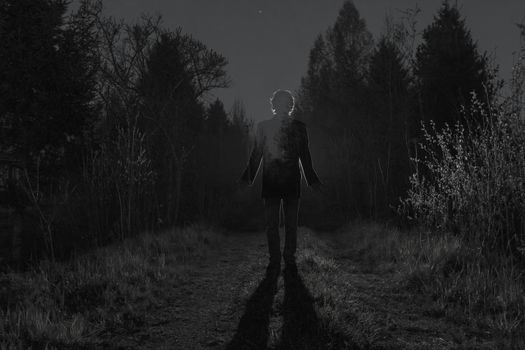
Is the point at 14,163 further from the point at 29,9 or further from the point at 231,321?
the point at 231,321

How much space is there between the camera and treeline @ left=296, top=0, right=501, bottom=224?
1093 cm

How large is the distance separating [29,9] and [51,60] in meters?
1.30

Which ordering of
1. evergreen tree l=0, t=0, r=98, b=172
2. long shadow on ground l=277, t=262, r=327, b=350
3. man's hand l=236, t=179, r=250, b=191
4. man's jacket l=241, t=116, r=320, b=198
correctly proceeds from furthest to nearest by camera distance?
1. evergreen tree l=0, t=0, r=98, b=172
2. man's hand l=236, t=179, r=250, b=191
3. man's jacket l=241, t=116, r=320, b=198
4. long shadow on ground l=277, t=262, r=327, b=350

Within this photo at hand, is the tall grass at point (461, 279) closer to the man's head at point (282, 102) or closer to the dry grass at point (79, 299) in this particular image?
the man's head at point (282, 102)

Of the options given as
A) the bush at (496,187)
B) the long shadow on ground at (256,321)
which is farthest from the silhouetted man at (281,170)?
the bush at (496,187)

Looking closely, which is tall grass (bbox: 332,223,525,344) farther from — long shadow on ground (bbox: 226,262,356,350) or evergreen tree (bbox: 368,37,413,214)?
evergreen tree (bbox: 368,37,413,214)

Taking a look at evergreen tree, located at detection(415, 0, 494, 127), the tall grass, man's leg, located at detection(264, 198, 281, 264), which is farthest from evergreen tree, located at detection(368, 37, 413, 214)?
man's leg, located at detection(264, 198, 281, 264)

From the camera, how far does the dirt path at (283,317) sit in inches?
104

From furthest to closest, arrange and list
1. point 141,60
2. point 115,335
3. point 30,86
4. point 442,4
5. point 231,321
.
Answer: point 442,4, point 141,60, point 30,86, point 231,321, point 115,335

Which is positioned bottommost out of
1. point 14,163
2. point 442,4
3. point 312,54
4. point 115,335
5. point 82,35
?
point 115,335

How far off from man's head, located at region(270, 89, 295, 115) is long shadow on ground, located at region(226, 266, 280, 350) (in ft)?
6.70

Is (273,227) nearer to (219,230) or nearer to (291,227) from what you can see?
(291,227)

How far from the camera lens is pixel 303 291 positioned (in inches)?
145

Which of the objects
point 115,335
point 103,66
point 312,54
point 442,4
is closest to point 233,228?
point 103,66
